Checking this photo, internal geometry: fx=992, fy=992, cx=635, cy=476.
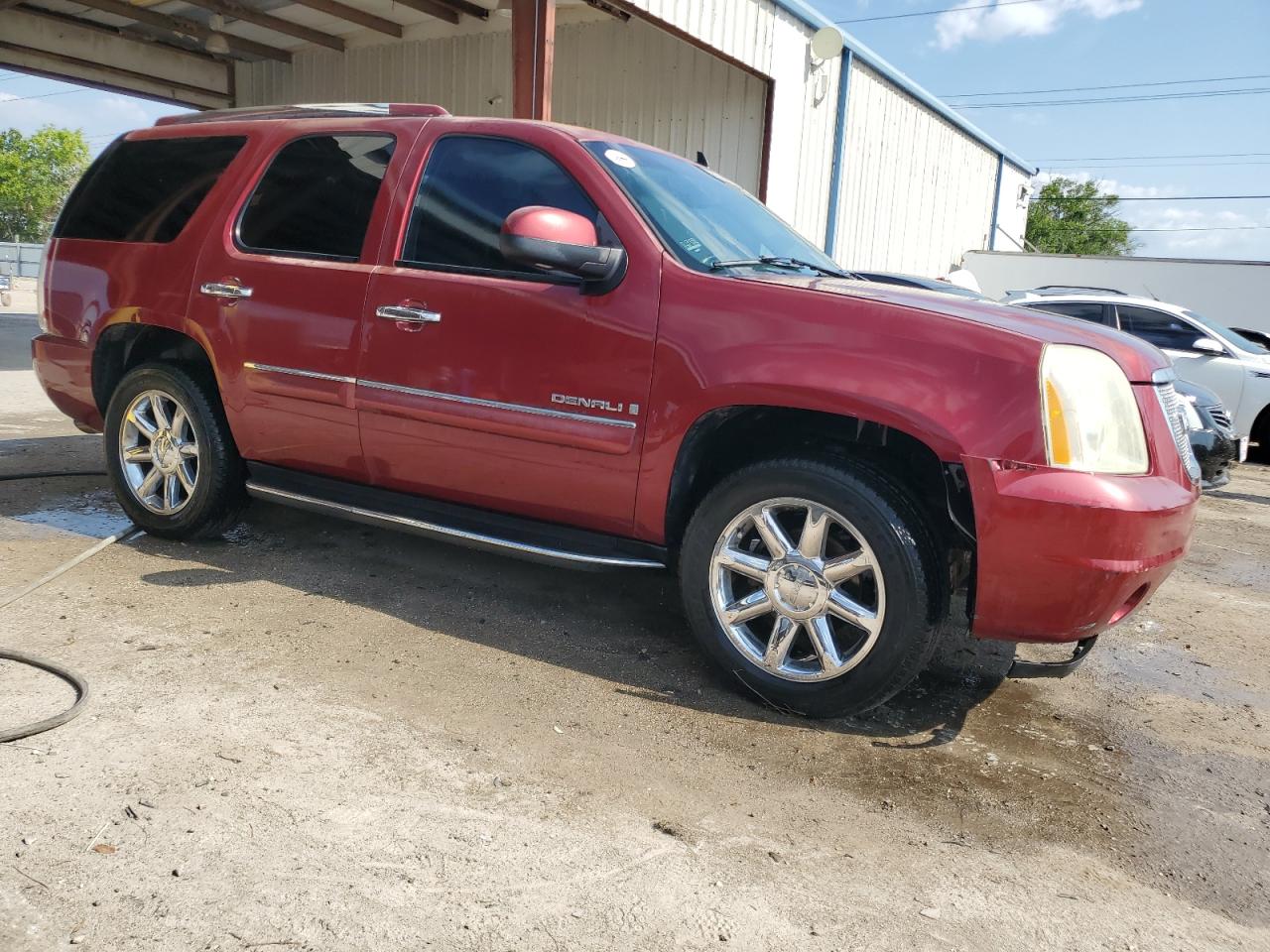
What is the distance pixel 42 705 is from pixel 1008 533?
2.85 meters

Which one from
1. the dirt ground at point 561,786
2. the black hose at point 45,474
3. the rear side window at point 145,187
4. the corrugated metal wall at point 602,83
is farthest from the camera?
the corrugated metal wall at point 602,83

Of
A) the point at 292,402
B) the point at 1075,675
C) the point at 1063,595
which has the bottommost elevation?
the point at 1075,675

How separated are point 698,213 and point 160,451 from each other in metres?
2.73

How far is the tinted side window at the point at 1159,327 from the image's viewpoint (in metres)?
10.3

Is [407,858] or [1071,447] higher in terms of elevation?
[1071,447]

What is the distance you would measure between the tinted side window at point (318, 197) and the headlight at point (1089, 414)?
8.63 ft

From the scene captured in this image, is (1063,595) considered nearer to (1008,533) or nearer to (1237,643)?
(1008,533)

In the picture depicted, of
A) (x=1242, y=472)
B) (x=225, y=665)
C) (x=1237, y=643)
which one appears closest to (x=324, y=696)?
(x=225, y=665)

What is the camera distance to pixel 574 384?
3.41 m

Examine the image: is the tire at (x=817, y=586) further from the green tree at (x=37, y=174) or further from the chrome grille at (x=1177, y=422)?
the green tree at (x=37, y=174)

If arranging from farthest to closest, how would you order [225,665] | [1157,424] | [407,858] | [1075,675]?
[1075,675], [225,665], [1157,424], [407,858]

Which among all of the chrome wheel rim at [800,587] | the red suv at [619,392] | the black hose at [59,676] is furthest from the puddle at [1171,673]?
the black hose at [59,676]

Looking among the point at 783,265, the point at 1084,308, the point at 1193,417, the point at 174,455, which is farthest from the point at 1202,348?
the point at 174,455

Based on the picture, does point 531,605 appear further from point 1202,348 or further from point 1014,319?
point 1202,348
